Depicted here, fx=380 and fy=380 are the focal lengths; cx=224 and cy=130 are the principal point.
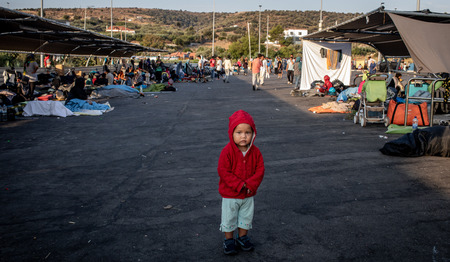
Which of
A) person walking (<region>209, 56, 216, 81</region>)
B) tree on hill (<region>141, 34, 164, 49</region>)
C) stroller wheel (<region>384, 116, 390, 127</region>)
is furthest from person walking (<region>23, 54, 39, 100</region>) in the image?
tree on hill (<region>141, 34, 164, 49</region>)

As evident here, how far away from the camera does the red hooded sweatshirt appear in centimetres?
332

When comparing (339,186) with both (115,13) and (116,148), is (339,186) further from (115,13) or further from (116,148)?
(115,13)

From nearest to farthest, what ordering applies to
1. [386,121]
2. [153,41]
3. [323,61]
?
1. [386,121]
2. [323,61]
3. [153,41]

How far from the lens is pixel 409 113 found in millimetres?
10008

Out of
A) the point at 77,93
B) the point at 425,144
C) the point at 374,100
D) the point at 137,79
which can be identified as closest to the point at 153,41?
the point at 137,79

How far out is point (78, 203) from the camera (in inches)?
188

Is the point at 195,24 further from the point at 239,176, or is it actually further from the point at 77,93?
the point at 239,176

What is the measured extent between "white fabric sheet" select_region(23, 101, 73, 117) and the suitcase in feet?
33.0

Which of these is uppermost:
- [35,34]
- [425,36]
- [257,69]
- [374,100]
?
[35,34]

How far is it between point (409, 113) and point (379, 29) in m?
6.45

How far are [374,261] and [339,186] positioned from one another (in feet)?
7.02

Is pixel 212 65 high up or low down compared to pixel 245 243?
up

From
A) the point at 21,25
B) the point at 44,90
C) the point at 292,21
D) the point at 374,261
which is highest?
the point at 292,21

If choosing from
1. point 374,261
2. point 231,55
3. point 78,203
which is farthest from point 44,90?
point 231,55
